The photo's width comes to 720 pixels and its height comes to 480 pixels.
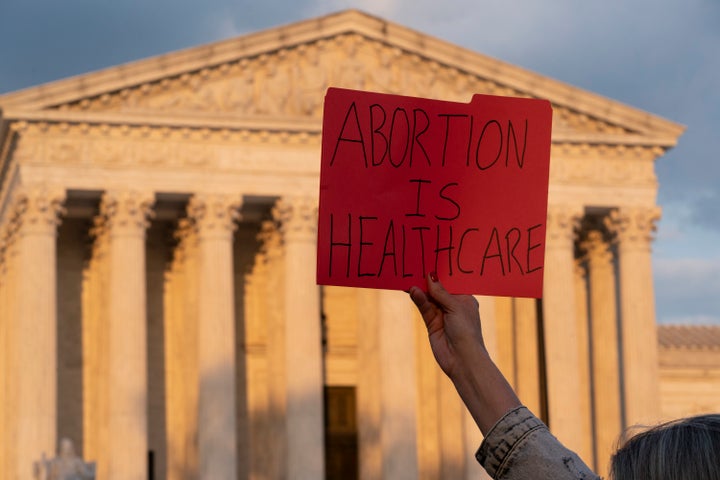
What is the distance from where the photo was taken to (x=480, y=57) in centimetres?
5256

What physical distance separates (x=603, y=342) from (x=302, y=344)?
1273cm

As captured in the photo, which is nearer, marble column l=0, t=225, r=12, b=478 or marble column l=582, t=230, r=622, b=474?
marble column l=0, t=225, r=12, b=478

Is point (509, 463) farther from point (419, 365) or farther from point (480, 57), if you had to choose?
point (419, 365)

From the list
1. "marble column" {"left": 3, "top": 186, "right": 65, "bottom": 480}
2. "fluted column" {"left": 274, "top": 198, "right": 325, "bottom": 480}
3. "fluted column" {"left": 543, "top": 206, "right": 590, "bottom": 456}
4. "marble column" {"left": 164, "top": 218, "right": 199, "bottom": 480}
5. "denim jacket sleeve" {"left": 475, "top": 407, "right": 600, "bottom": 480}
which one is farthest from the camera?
"fluted column" {"left": 543, "top": 206, "right": 590, "bottom": 456}

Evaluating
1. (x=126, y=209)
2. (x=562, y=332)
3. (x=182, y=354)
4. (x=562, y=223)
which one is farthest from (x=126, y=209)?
(x=562, y=332)

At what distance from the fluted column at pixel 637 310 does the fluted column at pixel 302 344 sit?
11.5 m

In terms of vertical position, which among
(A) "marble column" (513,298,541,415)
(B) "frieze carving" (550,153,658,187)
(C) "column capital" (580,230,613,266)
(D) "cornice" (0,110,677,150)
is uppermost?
(D) "cornice" (0,110,677,150)

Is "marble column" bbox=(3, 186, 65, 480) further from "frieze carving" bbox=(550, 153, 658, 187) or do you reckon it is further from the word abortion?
the word abortion

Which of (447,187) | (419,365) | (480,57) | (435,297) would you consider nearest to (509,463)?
(435,297)

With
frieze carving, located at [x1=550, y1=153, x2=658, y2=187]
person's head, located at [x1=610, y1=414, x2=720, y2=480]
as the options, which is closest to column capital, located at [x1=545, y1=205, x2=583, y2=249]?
frieze carving, located at [x1=550, y1=153, x2=658, y2=187]

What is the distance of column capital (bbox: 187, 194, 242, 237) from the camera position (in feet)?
164

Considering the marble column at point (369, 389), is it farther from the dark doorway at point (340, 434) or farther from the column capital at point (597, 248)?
the column capital at point (597, 248)

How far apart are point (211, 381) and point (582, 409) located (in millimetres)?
15236

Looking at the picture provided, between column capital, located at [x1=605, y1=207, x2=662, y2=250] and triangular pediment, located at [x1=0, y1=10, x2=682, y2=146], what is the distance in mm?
2712
